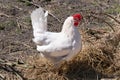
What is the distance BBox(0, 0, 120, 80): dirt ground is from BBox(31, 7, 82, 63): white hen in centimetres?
36

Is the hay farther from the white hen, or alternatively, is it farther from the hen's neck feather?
the hen's neck feather

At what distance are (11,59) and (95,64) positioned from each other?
3.79ft

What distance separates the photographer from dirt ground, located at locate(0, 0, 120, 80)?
215 inches

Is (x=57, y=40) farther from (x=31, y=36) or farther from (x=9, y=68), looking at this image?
(x=31, y=36)

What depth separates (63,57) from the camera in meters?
5.18

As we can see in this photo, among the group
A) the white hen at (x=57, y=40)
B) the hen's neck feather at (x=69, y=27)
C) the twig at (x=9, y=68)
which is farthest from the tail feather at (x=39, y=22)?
the twig at (x=9, y=68)

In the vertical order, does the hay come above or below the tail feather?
below

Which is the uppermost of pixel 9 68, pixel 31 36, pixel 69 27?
pixel 69 27

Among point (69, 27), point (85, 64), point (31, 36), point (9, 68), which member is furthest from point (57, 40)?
point (31, 36)

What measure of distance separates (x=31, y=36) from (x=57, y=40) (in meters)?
1.42

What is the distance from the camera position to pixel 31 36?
647 cm

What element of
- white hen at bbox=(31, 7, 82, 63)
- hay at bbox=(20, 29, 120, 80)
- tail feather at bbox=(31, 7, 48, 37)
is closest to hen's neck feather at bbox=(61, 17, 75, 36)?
white hen at bbox=(31, 7, 82, 63)

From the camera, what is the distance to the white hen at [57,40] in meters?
5.07

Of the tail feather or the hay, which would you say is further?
the hay
